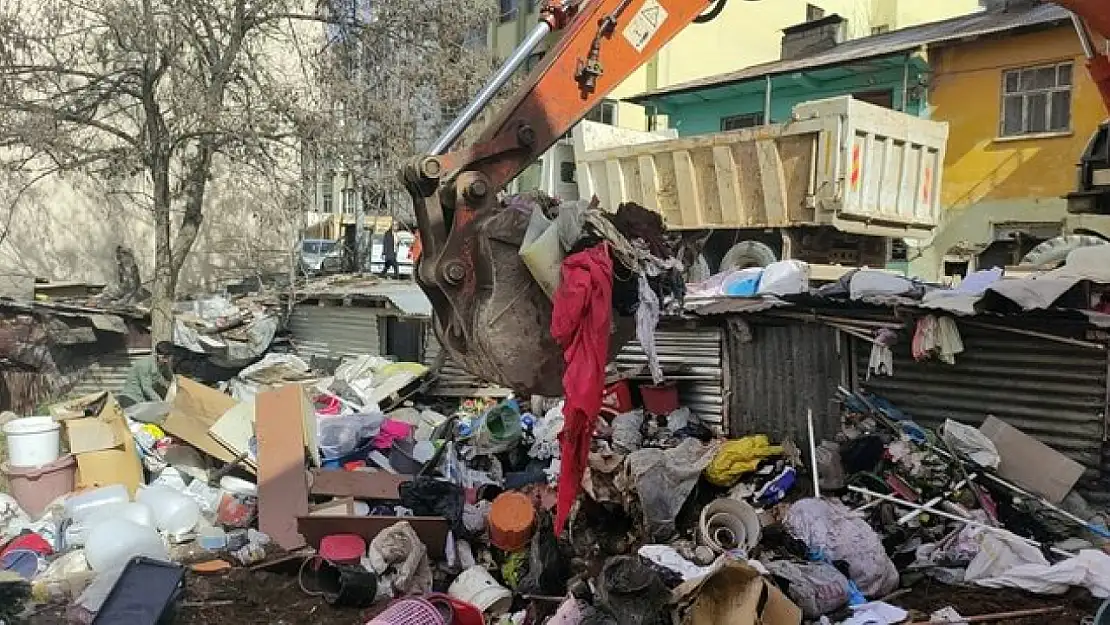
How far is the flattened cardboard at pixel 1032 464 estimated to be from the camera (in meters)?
6.07

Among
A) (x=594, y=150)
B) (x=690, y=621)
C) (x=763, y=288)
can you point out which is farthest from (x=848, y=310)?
(x=594, y=150)

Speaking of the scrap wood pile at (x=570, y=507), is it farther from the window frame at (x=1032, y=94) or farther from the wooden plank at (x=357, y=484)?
the window frame at (x=1032, y=94)

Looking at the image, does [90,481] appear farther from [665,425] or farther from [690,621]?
[690,621]

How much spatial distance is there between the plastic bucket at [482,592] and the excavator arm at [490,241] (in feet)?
7.88

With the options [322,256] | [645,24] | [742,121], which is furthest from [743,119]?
[645,24]

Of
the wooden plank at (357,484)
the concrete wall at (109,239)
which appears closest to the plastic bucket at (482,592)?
the wooden plank at (357,484)

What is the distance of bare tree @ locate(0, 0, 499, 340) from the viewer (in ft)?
30.5

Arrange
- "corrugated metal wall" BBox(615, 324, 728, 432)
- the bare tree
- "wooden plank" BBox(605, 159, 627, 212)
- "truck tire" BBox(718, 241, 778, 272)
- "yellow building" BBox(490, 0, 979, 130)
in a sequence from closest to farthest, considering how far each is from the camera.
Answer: "corrugated metal wall" BBox(615, 324, 728, 432) → the bare tree → "truck tire" BBox(718, 241, 778, 272) → "wooden plank" BBox(605, 159, 627, 212) → "yellow building" BBox(490, 0, 979, 130)

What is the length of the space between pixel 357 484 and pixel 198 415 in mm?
2132

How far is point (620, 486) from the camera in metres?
5.82

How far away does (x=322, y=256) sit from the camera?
1725 cm

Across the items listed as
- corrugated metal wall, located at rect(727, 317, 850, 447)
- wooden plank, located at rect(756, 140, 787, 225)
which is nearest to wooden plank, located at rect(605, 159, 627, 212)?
wooden plank, located at rect(756, 140, 787, 225)

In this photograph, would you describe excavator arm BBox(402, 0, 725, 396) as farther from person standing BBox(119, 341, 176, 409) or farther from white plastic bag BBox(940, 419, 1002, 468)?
person standing BBox(119, 341, 176, 409)

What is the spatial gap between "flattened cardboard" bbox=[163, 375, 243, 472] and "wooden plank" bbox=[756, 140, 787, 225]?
6361 mm
